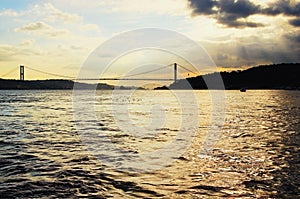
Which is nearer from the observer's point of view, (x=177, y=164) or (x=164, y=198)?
(x=164, y=198)

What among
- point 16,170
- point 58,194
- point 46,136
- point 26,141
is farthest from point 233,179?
point 46,136

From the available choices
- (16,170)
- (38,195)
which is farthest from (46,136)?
(38,195)

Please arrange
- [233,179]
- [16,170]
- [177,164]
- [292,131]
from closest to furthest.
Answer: [233,179] < [16,170] < [177,164] < [292,131]

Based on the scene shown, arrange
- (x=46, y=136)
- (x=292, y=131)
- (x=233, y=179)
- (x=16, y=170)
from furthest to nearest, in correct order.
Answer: (x=292, y=131), (x=46, y=136), (x=16, y=170), (x=233, y=179)

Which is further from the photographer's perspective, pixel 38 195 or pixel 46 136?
pixel 46 136

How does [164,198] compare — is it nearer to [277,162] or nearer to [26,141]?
[277,162]

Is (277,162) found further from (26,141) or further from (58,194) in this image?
(26,141)

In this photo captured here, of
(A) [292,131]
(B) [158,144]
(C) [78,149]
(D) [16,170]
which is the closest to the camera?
(D) [16,170]

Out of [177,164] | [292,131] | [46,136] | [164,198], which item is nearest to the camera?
[164,198]
